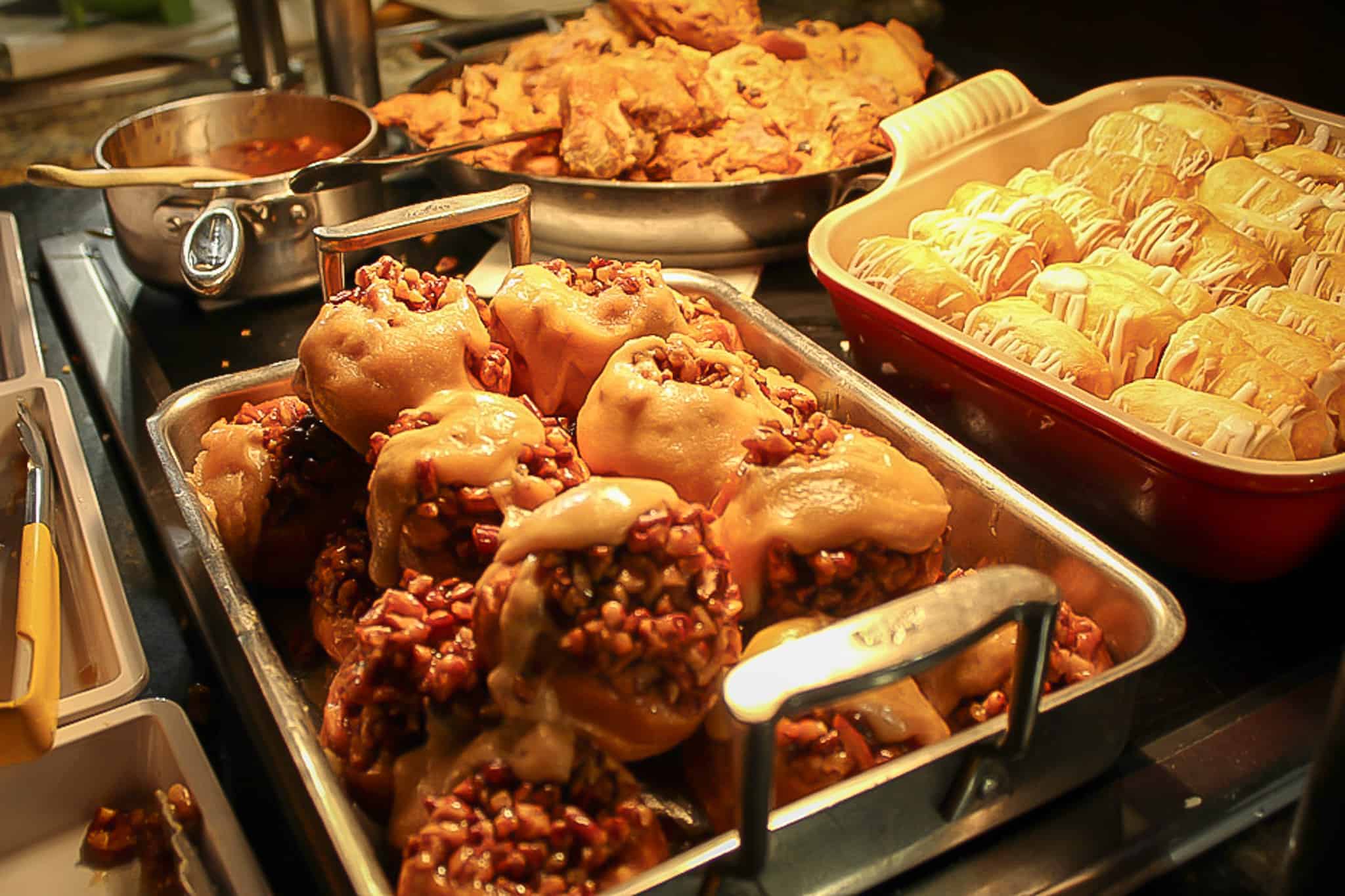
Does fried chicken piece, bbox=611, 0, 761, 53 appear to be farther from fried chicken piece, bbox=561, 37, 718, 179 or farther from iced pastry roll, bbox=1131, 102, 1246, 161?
iced pastry roll, bbox=1131, 102, 1246, 161

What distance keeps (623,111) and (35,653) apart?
1.38 meters

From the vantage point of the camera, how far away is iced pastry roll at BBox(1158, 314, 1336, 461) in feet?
4.03

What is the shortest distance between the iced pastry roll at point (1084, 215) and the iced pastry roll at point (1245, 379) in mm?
295

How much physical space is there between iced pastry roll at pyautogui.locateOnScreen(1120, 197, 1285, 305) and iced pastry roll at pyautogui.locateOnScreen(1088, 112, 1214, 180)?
0.67 ft

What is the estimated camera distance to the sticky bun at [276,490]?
1179mm

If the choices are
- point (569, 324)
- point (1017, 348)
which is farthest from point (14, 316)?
point (1017, 348)

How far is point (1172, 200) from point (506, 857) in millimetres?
1350

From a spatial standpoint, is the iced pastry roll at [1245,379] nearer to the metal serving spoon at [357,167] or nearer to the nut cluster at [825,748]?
the nut cluster at [825,748]

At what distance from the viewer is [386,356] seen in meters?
1.08

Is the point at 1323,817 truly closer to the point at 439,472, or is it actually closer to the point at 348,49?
the point at 439,472

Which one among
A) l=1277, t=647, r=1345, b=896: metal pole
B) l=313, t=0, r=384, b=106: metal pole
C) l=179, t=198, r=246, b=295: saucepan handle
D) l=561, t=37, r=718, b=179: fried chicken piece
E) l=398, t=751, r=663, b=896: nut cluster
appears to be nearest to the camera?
l=1277, t=647, r=1345, b=896: metal pole

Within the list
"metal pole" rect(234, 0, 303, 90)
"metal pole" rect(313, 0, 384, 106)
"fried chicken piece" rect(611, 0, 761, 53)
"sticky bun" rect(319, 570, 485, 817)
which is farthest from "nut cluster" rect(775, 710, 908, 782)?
"metal pole" rect(234, 0, 303, 90)

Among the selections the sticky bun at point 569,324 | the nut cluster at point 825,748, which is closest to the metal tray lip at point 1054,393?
the sticky bun at point 569,324

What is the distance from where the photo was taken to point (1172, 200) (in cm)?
162
